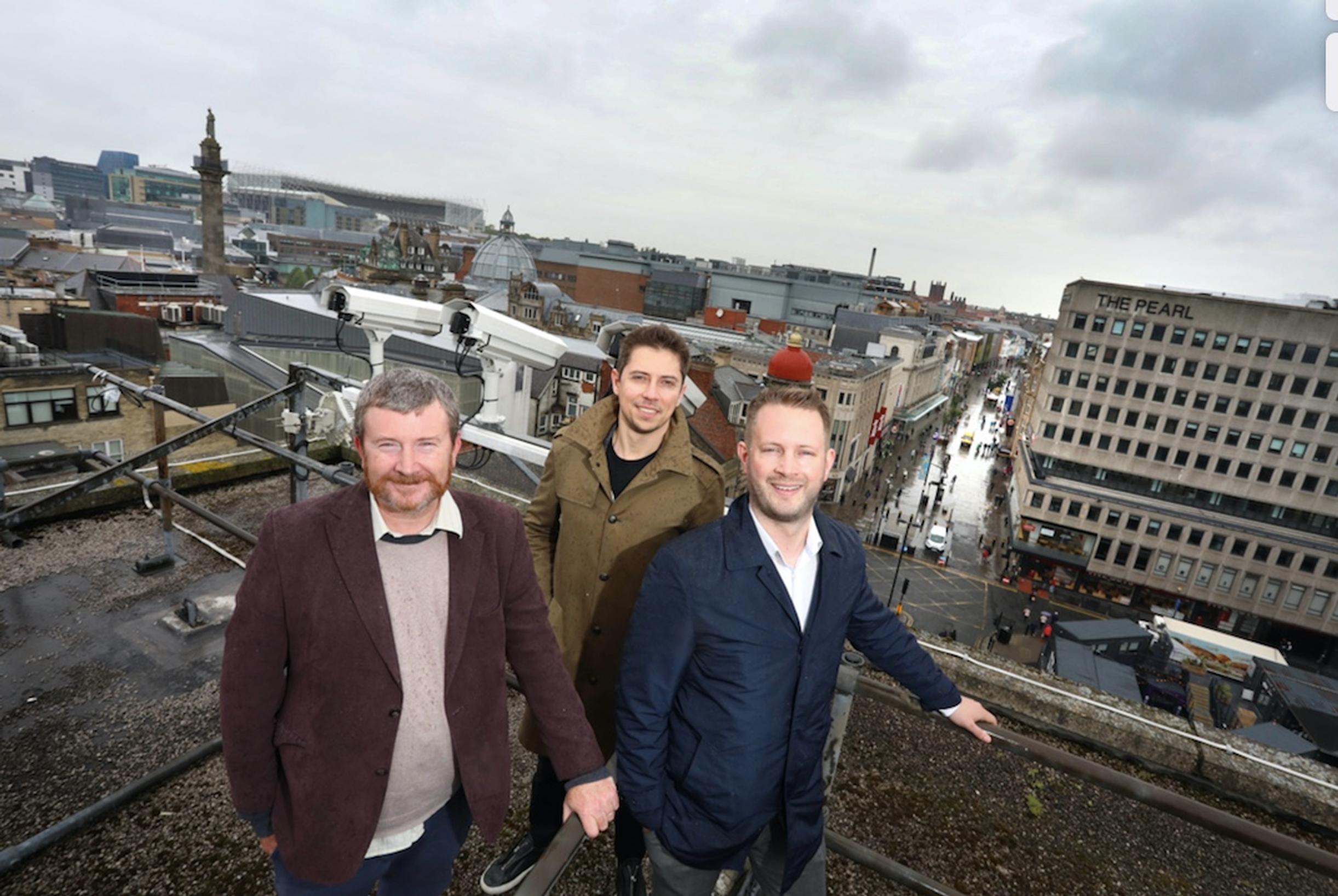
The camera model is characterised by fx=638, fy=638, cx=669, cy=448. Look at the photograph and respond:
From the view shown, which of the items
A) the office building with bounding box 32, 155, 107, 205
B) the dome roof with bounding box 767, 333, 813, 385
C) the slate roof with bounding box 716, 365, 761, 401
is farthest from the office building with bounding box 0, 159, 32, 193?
the dome roof with bounding box 767, 333, 813, 385

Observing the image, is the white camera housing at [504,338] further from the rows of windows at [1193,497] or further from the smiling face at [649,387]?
the rows of windows at [1193,497]

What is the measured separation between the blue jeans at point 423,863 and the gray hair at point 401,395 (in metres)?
1.43

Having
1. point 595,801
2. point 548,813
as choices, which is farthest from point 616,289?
point 595,801

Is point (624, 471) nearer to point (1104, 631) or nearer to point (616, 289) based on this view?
point (1104, 631)

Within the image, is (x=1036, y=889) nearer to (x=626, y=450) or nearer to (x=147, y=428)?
(x=626, y=450)

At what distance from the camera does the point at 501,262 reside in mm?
79188

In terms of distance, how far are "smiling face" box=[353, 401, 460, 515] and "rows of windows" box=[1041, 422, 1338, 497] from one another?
50.6m

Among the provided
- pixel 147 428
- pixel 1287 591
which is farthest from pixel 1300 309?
pixel 147 428

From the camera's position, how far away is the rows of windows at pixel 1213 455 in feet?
129

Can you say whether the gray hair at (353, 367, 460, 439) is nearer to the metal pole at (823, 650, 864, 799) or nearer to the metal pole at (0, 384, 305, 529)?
the metal pole at (823, 650, 864, 799)

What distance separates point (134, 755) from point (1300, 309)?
54469mm

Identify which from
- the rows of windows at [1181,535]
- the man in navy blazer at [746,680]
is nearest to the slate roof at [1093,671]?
the man in navy blazer at [746,680]

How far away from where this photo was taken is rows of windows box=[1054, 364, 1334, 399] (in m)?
38.7

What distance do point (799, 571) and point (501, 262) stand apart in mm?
83027
